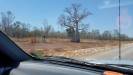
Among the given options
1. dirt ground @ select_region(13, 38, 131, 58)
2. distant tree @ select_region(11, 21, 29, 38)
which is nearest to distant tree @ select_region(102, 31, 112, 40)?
dirt ground @ select_region(13, 38, 131, 58)

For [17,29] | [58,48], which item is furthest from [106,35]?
[17,29]

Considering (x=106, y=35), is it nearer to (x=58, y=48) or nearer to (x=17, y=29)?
(x=58, y=48)

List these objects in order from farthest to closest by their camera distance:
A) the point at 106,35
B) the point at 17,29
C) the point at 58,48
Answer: the point at 106,35 < the point at 58,48 < the point at 17,29

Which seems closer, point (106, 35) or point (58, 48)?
point (58, 48)

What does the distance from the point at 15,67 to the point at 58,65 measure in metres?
0.27

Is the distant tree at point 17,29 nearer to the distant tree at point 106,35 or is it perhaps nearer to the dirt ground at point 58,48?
the dirt ground at point 58,48

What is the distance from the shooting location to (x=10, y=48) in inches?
102

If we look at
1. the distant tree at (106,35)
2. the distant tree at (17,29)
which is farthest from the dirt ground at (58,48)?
the distant tree at (106,35)

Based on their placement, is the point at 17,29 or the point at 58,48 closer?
the point at 17,29

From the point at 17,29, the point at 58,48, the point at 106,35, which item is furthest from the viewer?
the point at 106,35

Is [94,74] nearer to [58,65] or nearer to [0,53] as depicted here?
[58,65]

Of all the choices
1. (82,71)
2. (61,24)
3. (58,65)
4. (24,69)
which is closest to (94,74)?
(82,71)

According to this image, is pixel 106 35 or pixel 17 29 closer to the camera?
pixel 17 29

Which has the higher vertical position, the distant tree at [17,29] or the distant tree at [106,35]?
the distant tree at [17,29]
